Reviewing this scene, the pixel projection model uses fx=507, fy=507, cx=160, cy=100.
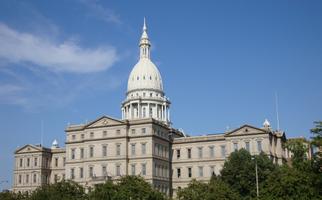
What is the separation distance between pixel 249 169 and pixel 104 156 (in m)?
33.0

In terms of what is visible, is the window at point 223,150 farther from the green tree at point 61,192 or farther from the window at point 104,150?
the green tree at point 61,192

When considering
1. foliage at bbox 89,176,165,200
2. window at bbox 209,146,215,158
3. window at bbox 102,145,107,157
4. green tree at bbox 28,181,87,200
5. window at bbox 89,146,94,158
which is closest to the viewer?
foliage at bbox 89,176,165,200

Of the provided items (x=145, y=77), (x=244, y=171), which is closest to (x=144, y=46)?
(x=145, y=77)

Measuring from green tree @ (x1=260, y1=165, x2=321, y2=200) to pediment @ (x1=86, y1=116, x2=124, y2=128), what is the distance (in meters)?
44.4

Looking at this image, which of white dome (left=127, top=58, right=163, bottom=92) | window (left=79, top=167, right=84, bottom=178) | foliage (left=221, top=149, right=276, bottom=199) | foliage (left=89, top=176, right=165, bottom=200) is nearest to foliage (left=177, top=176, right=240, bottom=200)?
foliage (left=89, top=176, right=165, bottom=200)

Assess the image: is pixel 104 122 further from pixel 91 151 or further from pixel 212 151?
pixel 212 151

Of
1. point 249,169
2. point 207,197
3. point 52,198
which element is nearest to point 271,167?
point 249,169

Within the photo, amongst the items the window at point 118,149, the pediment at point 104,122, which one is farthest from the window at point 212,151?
A: the pediment at point 104,122

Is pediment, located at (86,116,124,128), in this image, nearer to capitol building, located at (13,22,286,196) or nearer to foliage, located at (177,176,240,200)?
capitol building, located at (13,22,286,196)

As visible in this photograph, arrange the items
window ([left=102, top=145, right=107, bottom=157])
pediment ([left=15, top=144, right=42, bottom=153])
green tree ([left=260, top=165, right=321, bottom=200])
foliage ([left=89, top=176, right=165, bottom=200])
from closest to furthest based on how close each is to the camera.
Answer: green tree ([left=260, top=165, right=321, bottom=200]) < foliage ([left=89, top=176, right=165, bottom=200]) < window ([left=102, top=145, right=107, bottom=157]) < pediment ([left=15, top=144, right=42, bottom=153])

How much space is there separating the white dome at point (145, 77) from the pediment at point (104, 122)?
32.9m

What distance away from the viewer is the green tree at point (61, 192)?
84.9 meters

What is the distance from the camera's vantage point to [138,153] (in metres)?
107

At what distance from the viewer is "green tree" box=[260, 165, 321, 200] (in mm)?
65312
